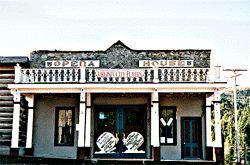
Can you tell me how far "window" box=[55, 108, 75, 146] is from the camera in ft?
59.6

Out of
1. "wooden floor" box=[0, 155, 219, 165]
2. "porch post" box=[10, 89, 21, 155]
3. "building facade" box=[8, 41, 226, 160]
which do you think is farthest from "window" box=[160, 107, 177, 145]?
"porch post" box=[10, 89, 21, 155]

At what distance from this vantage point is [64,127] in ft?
60.0

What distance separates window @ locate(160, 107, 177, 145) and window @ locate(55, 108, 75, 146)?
14.8 ft

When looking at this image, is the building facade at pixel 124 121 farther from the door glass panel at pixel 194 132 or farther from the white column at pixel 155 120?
the white column at pixel 155 120

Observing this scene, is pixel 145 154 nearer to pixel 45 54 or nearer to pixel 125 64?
pixel 125 64

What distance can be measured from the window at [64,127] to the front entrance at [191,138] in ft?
18.4

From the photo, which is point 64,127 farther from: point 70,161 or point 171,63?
point 171,63

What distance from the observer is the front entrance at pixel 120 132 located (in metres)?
17.8

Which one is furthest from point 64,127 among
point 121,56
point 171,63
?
point 171,63

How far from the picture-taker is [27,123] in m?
18.1

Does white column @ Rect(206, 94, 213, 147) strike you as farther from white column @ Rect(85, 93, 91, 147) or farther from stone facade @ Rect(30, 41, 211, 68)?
white column @ Rect(85, 93, 91, 147)

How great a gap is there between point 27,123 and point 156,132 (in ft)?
21.7

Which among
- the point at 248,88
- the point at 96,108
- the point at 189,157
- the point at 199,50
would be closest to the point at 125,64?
the point at 96,108

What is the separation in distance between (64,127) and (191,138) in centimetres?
641
